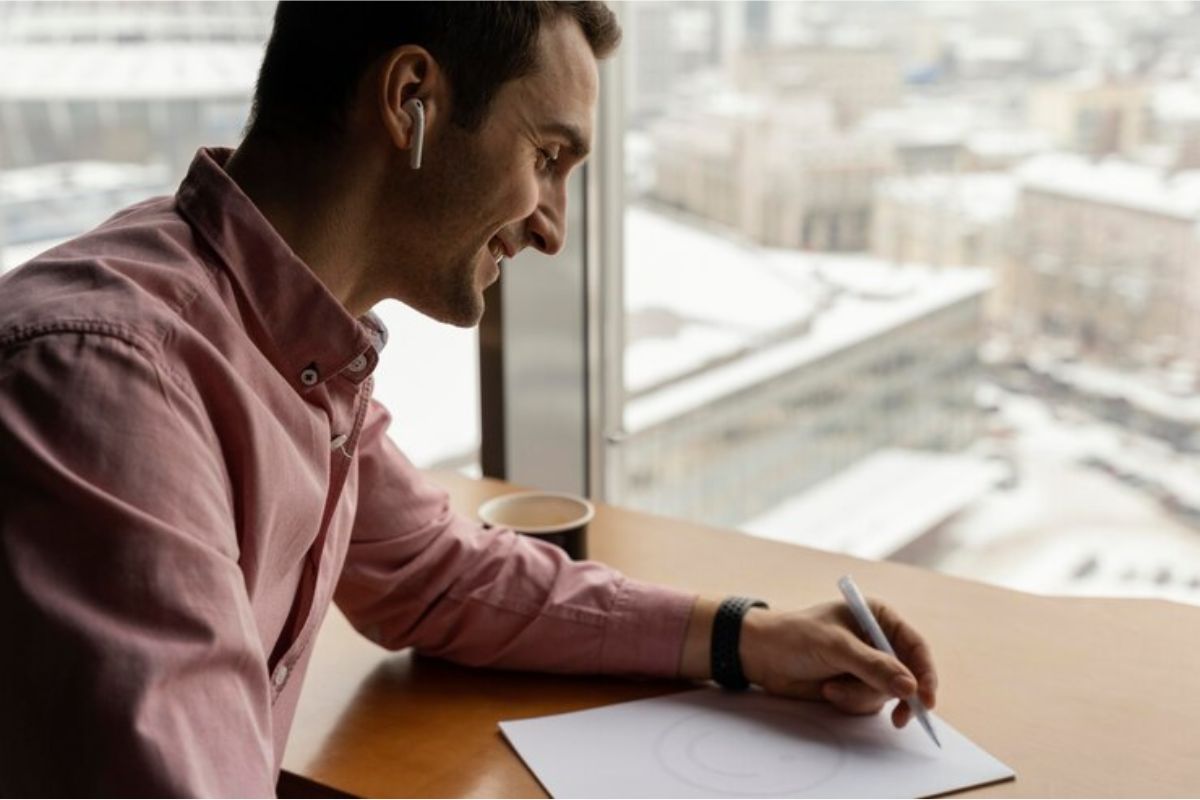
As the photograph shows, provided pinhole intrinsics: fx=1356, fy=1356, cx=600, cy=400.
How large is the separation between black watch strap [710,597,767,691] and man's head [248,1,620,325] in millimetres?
348

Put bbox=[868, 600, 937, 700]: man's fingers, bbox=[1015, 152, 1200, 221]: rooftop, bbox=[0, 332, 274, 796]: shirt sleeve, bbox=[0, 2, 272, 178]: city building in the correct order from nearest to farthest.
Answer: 1. bbox=[0, 332, 274, 796]: shirt sleeve
2. bbox=[868, 600, 937, 700]: man's fingers
3. bbox=[1015, 152, 1200, 221]: rooftop
4. bbox=[0, 2, 272, 178]: city building

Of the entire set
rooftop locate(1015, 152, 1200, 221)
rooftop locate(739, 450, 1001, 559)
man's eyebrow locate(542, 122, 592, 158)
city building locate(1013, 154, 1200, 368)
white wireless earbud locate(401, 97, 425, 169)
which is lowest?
rooftop locate(739, 450, 1001, 559)

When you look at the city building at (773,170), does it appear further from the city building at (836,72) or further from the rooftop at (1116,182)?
the rooftop at (1116,182)

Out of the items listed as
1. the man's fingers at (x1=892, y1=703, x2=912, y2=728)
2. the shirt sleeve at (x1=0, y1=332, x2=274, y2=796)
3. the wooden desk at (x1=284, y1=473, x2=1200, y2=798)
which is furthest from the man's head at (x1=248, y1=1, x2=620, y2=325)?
the man's fingers at (x1=892, y1=703, x2=912, y2=728)

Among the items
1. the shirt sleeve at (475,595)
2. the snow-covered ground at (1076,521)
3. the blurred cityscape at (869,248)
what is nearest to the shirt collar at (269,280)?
the shirt sleeve at (475,595)

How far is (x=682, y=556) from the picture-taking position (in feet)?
4.73

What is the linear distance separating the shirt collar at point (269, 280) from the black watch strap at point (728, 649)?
42cm

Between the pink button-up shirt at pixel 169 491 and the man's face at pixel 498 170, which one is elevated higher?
the man's face at pixel 498 170

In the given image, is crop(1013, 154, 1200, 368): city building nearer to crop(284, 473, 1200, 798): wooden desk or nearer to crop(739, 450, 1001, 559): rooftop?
crop(739, 450, 1001, 559): rooftop

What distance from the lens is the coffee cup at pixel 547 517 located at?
130 centimetres

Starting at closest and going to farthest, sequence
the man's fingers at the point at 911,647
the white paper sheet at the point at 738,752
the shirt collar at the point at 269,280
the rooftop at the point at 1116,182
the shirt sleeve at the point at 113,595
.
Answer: the shirt sleeve at the point at 113,595, the shirt collar at the point at 269,280, the white paper sheet at the point at 738,752, the man's fingers at the point at 911,647, the rooftop at the point at 1116,182

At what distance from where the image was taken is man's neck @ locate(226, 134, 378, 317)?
0.89m

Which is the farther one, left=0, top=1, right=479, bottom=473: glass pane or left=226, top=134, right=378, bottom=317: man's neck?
left=0, top=1, right=479, bottom=473: glass pane

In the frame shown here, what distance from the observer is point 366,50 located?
0.87 metres
